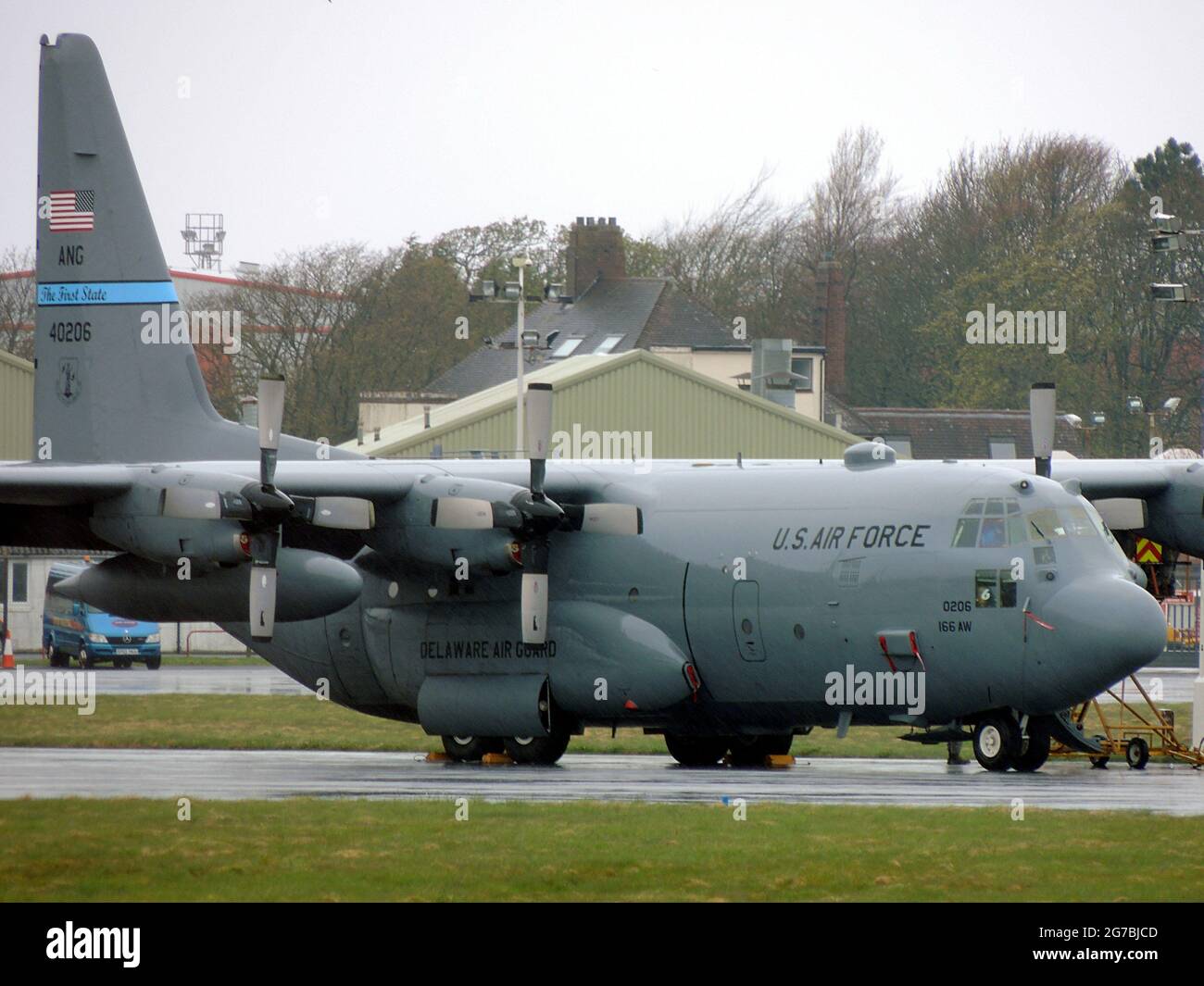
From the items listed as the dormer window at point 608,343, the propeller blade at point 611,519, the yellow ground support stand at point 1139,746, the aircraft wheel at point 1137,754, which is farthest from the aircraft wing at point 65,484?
the dormer window at point 608,343

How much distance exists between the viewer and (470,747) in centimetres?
2408

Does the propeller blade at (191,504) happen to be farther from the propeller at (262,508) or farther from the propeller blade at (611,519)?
the propeller blade at (611,519)

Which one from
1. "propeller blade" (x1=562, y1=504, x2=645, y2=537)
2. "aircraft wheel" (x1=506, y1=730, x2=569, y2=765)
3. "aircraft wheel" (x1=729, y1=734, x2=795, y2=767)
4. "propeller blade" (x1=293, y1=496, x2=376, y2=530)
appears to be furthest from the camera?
"aircraft wheel" (x1=729, y1=734, x2=795, y2=767)

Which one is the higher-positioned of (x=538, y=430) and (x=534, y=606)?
(x=538, y=430)

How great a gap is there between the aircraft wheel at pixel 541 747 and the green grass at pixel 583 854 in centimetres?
617

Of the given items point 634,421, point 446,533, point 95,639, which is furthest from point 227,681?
point 446,533

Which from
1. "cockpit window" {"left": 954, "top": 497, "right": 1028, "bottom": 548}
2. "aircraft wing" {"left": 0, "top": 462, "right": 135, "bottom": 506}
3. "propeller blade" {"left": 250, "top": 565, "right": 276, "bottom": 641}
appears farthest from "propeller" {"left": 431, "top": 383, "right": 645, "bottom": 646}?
"cockpit window" {"left": 954, "top": 497, "right": 1028, "bottom": 548}

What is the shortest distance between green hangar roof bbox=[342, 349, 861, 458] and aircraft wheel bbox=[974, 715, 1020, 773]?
26.3m

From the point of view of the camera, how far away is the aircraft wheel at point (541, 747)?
921 inches

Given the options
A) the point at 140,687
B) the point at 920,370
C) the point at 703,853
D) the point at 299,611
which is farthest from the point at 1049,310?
the point at 703,853

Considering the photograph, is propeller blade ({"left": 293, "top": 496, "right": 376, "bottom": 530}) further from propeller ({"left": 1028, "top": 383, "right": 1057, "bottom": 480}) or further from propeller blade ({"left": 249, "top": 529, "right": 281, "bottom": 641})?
propeller ({"left": 1028, "top": 383, "right": 1057, "bottom": 480})

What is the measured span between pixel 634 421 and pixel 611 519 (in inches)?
1074

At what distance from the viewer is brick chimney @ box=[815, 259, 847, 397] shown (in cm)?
6806

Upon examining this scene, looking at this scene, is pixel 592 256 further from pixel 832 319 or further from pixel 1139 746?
pixel 1139 746
